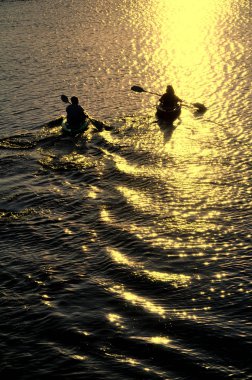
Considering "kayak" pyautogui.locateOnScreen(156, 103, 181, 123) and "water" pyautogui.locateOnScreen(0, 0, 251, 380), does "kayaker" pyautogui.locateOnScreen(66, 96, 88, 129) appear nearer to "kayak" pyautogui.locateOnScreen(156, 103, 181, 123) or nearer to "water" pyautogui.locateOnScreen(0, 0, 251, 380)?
"water" pyautogui.locateOnScreen(0, 0, 251, 380)

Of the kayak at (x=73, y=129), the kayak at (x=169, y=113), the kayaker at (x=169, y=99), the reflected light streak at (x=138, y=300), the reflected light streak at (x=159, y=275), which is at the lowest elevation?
the reflected light streak at (x=138, y=300)

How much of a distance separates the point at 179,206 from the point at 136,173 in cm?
369

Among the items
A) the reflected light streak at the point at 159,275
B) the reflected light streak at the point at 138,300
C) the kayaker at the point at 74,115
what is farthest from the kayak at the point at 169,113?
the reflected light streak at the point at 138,300

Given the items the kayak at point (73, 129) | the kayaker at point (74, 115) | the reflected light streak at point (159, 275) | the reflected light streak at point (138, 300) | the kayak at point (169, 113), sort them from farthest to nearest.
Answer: the kayak at point (169, 113) → the kayaker at point (74, 115) → the kayak at point (73, 129) → the reflected light streak at point (159, 275) → the reflected light streak at point (138, 300)

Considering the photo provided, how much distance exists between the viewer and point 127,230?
1870 cm

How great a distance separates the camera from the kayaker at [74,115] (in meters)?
27.8

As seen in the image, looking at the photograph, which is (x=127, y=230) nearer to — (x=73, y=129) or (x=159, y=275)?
(x=159, y=275)

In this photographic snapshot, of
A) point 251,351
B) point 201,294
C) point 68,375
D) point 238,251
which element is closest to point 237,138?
point 238,251

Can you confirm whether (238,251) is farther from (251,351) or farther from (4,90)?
(4,90)

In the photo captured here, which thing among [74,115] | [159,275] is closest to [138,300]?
[159,275]

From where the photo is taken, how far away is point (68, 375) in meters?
12.7

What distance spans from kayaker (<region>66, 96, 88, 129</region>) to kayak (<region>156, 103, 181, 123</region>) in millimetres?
4651

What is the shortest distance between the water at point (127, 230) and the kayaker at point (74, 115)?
1078 millimetres

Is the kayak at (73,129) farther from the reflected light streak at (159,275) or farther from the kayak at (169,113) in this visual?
the reflected light streak at (159,275)
